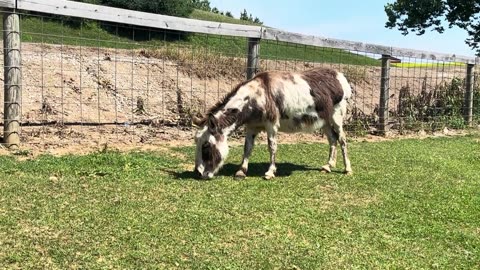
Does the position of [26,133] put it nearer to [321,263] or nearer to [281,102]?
[281,102]

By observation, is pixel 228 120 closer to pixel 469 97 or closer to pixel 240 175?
pixel 240 175

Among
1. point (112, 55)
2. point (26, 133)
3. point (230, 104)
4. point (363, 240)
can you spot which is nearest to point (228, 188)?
point (230, 104)

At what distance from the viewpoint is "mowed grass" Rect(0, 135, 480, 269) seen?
167 inches

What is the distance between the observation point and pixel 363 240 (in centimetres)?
485

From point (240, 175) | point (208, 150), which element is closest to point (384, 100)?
point (240, 175)

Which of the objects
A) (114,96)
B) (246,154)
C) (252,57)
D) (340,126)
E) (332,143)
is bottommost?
(246,154)

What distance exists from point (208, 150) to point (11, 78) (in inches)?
123

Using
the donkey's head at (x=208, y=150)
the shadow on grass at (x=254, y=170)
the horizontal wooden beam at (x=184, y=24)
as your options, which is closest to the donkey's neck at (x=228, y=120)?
the donkey's head at (x=208, y=150)

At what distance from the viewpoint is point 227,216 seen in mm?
5234

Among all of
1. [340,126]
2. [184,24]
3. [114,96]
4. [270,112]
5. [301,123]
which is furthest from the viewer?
[114,96]

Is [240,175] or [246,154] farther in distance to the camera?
[246,154]

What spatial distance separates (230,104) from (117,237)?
2995mm

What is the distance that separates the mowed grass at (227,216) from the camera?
4.23 metres

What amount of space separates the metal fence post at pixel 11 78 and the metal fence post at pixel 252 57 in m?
4.07
